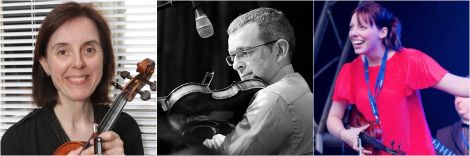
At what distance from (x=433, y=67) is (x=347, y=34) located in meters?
0.49

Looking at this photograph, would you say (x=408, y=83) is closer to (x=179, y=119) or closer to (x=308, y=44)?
(x=308, y=44)

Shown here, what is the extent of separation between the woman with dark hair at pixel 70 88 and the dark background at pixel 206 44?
1.03ft

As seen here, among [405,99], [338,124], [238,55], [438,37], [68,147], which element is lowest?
[68,147]

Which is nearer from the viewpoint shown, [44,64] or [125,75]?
[125,75]

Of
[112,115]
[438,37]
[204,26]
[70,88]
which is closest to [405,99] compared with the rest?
[438,37]

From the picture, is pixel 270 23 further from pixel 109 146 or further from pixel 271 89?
pixel 109 146

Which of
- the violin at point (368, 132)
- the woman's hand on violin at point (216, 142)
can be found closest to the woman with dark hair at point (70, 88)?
the woman's hand on violin at point (216, 142)

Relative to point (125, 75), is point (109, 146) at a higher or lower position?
lower

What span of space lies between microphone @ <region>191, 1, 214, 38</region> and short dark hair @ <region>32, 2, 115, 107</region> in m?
0.51

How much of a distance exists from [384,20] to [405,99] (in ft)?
1.47

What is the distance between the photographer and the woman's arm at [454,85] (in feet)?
9.55

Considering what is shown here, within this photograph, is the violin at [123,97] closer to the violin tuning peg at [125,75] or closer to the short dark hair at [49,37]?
the violin tuning peg at [125,75]

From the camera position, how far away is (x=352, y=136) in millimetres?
3018

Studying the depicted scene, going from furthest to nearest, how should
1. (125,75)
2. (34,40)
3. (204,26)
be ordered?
(34,40) < (204,26) < (125,75)
